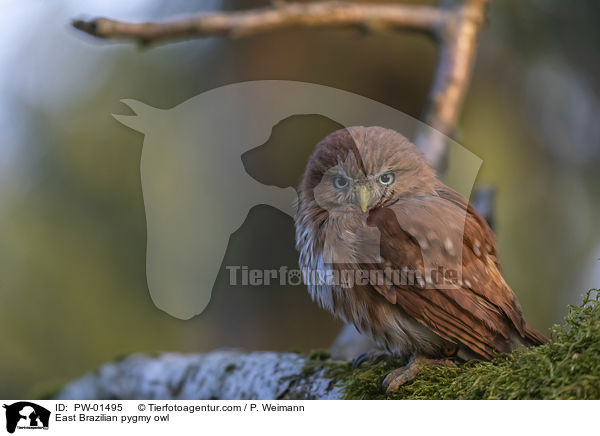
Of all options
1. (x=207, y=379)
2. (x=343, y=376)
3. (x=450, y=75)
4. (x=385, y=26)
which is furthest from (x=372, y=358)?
(x=385, y=26)

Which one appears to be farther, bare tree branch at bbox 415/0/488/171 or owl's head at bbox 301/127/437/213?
bare tree branch at bbox 415/0/488/171

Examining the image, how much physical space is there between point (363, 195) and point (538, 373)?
0.62m

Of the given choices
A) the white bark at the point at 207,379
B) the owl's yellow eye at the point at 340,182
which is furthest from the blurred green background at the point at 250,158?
the owl's yellow eye at the point at 340,182

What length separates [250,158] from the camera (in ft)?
8.76

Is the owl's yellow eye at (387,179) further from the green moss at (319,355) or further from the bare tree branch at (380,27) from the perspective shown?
the green moss at (319,355)

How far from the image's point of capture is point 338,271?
142 cm

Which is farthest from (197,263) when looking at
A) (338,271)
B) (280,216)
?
(338,271)

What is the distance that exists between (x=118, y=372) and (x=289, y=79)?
67.4 inches

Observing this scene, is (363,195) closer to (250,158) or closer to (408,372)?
(408,372)

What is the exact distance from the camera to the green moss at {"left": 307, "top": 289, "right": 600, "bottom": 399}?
3.57ft

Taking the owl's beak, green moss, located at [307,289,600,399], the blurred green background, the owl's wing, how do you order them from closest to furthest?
1. green moss, located at [307,289,600,399]
2. the owl's wing
3. the owl's beak
4. the blurred green background
